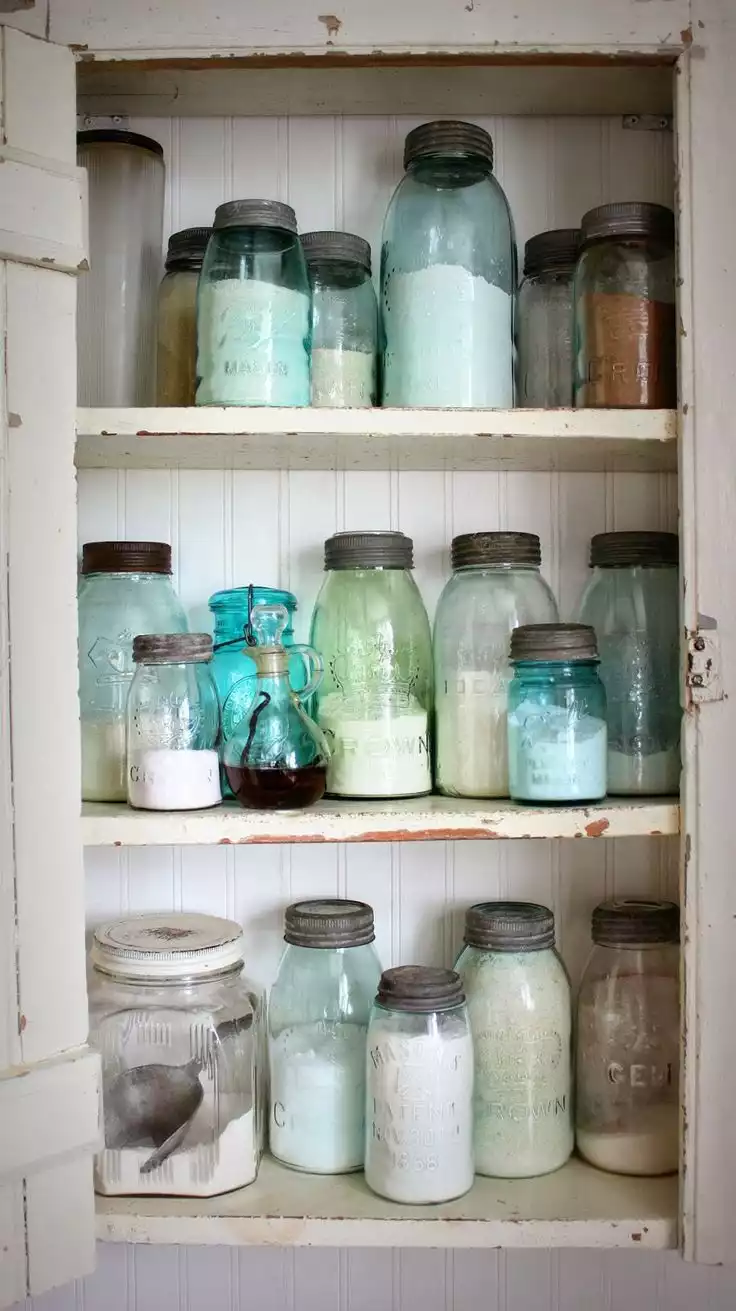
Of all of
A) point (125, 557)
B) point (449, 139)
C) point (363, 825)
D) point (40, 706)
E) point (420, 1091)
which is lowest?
point (420, 1091)

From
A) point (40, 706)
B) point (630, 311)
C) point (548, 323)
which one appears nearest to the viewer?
point (40, 706)

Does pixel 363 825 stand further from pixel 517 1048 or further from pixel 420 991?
pixel 517 1048

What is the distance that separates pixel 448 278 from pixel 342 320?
0.38ft

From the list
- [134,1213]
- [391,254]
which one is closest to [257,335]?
[391,254]

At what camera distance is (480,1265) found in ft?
4.10

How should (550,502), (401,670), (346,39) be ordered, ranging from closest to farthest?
(346,39) → (401,670) → (550,502)

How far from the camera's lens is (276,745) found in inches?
40.6

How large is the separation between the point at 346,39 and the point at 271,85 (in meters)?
0.16

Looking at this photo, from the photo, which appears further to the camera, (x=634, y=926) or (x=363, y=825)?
(x=634, y=926)

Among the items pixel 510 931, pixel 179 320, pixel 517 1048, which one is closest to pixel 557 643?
pixel 510 931

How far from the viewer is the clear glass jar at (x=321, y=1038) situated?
1.09m

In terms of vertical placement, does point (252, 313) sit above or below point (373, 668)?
above

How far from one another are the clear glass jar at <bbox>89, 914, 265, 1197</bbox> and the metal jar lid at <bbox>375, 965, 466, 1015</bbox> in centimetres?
15

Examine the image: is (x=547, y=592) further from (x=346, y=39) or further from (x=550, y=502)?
(x=346, y=39)
